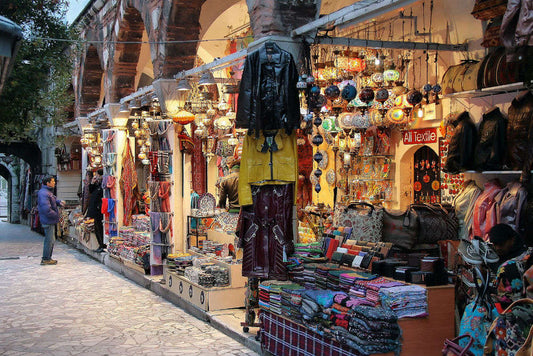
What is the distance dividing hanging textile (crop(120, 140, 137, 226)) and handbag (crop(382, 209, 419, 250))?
717 cm

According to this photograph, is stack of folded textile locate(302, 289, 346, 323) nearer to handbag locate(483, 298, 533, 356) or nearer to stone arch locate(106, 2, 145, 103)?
handbag locate(483, 298, 533, 356)

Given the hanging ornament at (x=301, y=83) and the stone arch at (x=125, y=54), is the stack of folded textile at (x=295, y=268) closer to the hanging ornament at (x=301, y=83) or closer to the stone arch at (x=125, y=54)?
the hanging ornament at (x=301, y=83)

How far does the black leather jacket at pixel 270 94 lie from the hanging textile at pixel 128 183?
687 cm

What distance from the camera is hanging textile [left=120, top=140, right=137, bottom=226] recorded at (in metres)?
12.6

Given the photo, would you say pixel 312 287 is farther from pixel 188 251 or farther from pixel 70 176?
pixel 70 176

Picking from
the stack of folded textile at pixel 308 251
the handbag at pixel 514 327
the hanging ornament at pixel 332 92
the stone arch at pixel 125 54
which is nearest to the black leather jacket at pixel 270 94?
the hanging ornament at pixel 332 92

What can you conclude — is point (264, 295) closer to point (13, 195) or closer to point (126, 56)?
point (126, 56)

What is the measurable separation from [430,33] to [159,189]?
4.61m

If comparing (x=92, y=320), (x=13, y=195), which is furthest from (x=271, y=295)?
(x=13, y=195)

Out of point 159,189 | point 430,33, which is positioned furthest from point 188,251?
point 430,33

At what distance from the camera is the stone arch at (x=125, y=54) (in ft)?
39.6

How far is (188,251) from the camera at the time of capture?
9.48 m

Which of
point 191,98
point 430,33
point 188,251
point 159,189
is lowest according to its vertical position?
point 188,251

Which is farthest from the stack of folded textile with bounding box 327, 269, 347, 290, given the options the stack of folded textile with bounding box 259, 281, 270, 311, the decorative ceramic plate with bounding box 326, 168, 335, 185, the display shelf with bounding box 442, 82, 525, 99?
the decorative ceramic plate with bounding box 326, 168, 335, 185
